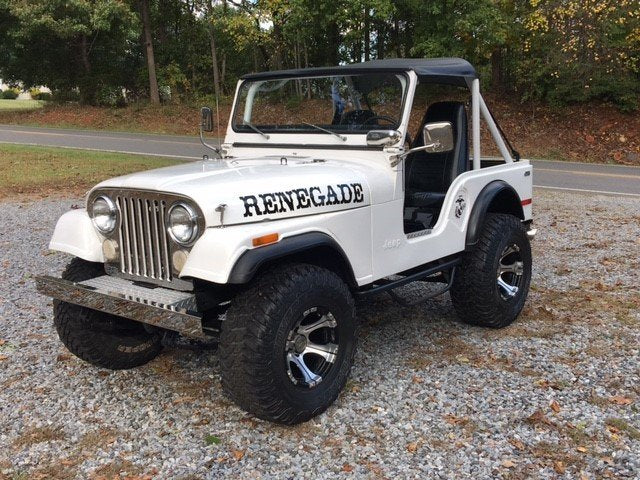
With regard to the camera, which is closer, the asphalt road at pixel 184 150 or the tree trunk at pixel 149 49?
the asphalt road at pixel 184 150

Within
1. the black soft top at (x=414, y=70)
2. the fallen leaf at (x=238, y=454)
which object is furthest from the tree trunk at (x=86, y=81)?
the fallen leaf at (x=238, y=454)

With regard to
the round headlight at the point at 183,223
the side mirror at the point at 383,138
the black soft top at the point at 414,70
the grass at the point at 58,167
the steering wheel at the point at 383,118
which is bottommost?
the grass at the point at 58,167

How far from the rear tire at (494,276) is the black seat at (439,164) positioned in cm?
45

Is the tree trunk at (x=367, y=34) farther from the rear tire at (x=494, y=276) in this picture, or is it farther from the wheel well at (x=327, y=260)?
the wheel well at (x=327, y=260)

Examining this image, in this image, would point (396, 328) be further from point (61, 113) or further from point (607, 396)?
point (61, 113)

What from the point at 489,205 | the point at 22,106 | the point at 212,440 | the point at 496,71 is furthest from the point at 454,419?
the point at 22,106

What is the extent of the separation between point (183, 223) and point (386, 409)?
1.55m

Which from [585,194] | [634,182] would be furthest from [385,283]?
[634,182]

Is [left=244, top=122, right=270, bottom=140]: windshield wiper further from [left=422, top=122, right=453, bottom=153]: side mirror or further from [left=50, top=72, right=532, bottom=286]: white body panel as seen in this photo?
[left=422, top=122, right=453, bottom=153]: side mirror

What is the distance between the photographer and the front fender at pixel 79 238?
11.6 ft

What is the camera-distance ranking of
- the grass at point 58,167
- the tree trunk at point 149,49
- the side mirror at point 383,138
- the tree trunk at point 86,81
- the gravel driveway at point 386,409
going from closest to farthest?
the gravel driveway at point 386,409, the side mirror at point 383,138, the grass at point 58,167, the tree trunk at point 149,49, the tree trunk at point 86,81

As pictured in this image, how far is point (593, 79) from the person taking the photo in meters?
19.4

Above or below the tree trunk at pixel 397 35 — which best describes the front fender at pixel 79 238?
below

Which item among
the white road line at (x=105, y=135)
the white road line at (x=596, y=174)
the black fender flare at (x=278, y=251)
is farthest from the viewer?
the white road line at (x=105, y=135)
